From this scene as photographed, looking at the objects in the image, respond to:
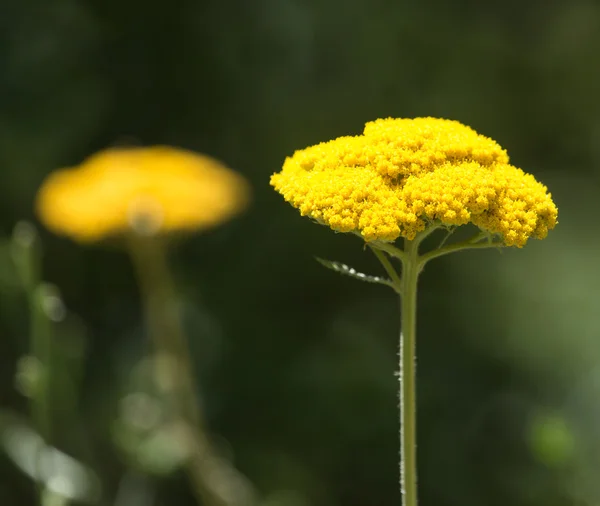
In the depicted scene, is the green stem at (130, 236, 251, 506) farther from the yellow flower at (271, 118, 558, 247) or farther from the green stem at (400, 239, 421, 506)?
the green stem at (400, 239, 421, 506)

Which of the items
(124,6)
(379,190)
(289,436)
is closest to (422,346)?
(289,436)

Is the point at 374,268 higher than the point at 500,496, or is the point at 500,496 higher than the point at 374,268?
the point at 374,268

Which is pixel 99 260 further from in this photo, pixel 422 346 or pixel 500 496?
pixel 500 496

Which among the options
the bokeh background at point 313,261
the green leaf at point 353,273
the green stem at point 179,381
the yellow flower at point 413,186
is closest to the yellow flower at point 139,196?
the green stem at point 179,381

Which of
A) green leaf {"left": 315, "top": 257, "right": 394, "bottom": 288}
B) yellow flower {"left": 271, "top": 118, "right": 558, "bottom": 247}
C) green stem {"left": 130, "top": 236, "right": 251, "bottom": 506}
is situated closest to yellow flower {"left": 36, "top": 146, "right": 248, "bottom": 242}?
green stem {"left": 130, "top": 236, "right": 251, "bottom": 506}

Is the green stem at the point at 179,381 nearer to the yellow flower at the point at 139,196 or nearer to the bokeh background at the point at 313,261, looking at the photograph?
the yellow flower at the point at 139,196
